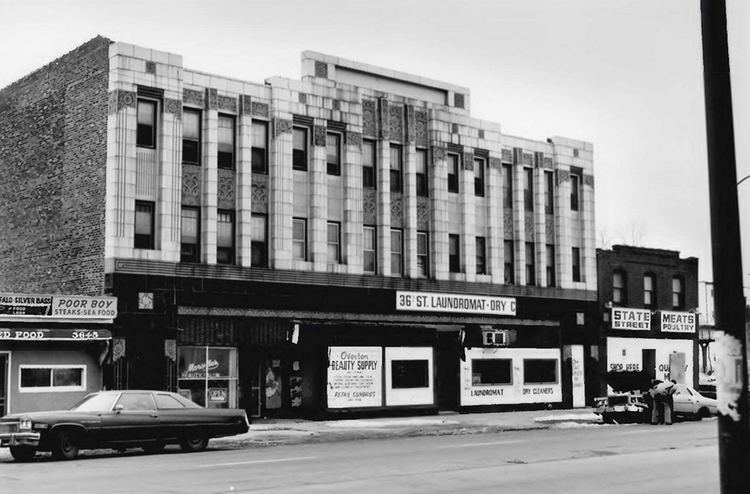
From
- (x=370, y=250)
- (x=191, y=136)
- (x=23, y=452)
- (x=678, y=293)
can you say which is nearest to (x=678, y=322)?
(x=678, y=293)

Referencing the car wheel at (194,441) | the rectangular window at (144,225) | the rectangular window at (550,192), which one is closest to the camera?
the car wheel at (194,441)

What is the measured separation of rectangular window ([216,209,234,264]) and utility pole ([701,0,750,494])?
26.6m

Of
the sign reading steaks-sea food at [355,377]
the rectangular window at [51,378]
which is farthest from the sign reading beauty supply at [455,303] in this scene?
the rectangular window at [51,378]

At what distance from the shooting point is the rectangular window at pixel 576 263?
147 ft

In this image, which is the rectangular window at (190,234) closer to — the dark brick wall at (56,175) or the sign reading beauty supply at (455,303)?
the dark brick wall at (56,175)

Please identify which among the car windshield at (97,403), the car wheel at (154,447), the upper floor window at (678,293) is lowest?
A: the car wheel at (154,447)

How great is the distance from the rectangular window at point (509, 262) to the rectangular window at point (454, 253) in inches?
106

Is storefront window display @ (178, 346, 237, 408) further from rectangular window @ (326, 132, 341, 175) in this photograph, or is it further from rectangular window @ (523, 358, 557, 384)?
rectangular window @ (523, 358, 557, 384)

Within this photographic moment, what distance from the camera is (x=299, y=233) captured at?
35.0 m

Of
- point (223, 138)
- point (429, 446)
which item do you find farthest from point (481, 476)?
point (223, 138)

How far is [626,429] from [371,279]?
1141 cm

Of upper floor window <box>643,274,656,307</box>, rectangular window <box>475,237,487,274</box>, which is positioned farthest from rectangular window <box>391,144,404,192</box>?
upper floor window <box>643,274,656,307</box>

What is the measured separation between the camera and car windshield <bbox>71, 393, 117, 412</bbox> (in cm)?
2081

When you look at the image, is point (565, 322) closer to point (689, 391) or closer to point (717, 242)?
point (689, 391)
